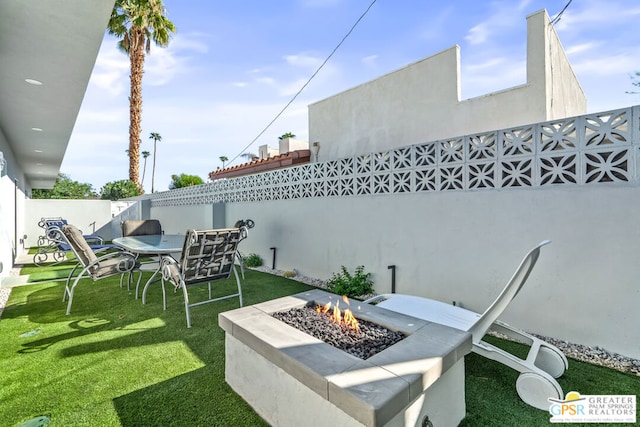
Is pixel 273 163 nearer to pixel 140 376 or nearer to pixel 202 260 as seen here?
pixel 202 260

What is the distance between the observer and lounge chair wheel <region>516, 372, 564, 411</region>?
2.11 metres

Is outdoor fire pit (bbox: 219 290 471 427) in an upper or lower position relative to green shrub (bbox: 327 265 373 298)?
upper

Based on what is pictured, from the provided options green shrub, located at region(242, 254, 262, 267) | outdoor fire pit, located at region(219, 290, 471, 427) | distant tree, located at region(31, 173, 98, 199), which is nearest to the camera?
outdoor fire pit, located at region(219, 290, 471, 427)

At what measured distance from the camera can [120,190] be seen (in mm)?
19219

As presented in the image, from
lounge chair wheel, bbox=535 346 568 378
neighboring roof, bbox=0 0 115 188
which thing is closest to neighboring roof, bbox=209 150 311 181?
neighboring roof, bbox=0 0 115 188

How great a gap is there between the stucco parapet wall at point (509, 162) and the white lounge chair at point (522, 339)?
1155mm

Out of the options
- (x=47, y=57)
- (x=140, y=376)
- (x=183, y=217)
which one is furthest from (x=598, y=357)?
(x=183, y=217)

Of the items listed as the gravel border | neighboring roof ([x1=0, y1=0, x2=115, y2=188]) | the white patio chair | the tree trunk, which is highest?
the tree trunk

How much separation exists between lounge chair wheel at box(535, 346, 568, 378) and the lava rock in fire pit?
1349mm

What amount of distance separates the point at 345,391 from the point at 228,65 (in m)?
10.2

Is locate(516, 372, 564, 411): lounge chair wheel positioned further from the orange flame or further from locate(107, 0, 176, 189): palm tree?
locate(107, 0, 176, 189): palm tree

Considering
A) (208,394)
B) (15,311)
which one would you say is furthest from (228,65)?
(208,394)

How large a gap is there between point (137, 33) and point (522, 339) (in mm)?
17154

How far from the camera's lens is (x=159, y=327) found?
11.9 feet
